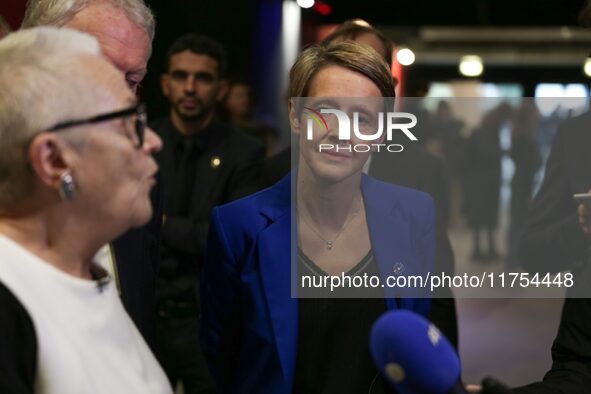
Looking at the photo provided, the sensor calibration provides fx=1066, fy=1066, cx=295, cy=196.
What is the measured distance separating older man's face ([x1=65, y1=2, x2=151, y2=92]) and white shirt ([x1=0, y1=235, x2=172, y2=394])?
0.85 metres

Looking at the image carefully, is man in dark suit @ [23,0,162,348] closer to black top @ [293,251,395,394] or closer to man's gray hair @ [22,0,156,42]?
man's gray hair @ [22,0,156,42]

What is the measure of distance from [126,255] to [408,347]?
101cm

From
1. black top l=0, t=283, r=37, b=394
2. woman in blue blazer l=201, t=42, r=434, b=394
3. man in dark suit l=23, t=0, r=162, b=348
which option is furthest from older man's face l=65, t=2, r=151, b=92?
black top l=0, t=283, r=37, b=394

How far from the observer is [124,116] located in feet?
5.94

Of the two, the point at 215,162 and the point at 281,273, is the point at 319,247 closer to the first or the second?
the point at 281,273

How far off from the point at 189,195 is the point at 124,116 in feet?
9.90

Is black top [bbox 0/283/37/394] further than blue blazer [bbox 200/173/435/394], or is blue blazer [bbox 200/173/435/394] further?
blue blazer [bbox 200/173/435/394]

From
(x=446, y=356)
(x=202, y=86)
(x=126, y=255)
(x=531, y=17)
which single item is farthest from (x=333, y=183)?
(x=531, y=17)

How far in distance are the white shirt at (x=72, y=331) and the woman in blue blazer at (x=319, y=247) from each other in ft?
2.24

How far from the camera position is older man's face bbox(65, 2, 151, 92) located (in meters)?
2.60

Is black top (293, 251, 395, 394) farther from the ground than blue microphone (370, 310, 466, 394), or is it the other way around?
blue microphone (370, 310, 466, 394)

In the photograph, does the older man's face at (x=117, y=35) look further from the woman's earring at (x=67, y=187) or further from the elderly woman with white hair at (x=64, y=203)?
the woman's earring at (x=67, y=187)

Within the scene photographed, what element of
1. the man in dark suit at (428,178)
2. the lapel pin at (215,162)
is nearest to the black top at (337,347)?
the man in dark suit at (428,178)

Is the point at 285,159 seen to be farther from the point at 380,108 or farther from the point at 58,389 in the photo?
the point at 58,389
